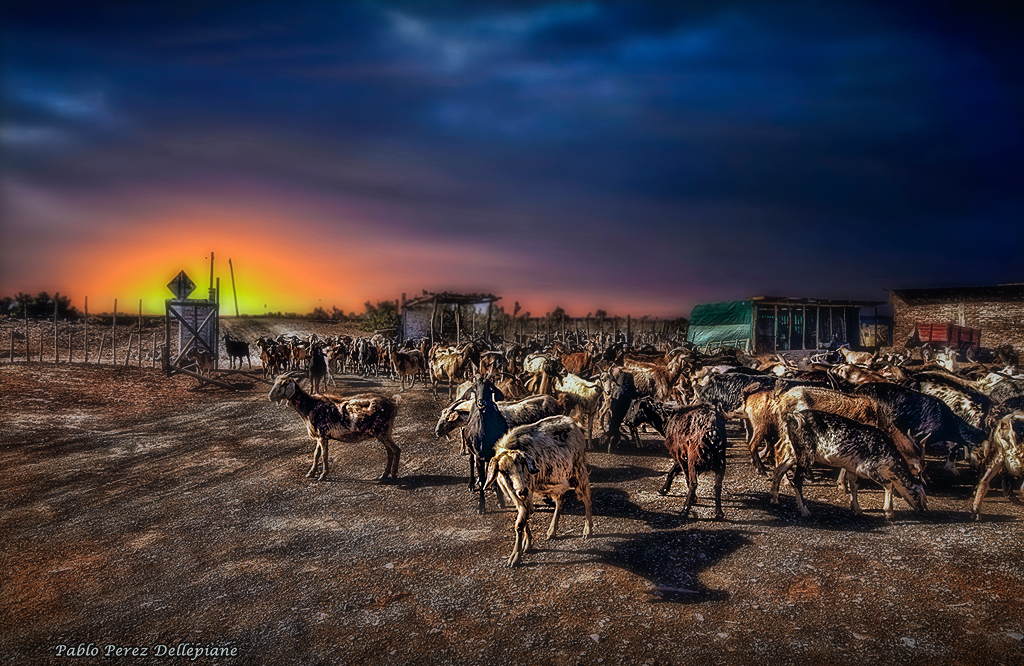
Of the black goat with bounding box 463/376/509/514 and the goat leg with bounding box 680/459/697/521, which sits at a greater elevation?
the black goat with bounding box 463/376/509/514

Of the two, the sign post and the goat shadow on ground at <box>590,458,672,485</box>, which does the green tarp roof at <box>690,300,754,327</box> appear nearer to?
the goat shadow on ground at <box>590,458,672,485</box>

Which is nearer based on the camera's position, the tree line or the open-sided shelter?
the open-sided shelter

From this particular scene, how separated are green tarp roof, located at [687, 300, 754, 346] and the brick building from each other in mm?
10100

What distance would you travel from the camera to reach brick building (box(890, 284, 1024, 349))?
29.0m

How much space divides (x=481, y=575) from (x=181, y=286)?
2756 centimetres

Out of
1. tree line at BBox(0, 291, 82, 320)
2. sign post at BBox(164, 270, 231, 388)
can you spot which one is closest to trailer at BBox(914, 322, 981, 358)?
sign post at BBox(164, 270, 231, 388)

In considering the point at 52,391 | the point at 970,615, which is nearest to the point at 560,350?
the point at 970,615

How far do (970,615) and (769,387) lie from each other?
5.09 metres

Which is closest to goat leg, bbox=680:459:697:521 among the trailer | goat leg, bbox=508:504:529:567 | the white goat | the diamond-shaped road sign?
the white goat

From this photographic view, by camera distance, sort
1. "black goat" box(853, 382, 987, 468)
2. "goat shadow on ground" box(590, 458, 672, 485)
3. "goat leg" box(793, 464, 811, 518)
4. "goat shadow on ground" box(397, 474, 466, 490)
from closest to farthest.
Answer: "goat leg" box(793, 464, 811, 518) < "black goat" box(853, 382, 987, 468) < "goat shadow on ground" box(590, 458, 672, 485) < "goat shadow on ground" box(397, 474, 466, 490)

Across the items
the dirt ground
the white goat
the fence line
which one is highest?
the fence line

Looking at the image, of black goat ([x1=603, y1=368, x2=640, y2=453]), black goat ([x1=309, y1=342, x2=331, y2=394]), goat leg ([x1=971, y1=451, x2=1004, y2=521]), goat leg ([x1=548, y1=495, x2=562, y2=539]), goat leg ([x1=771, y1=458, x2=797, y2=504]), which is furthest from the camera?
black goat ([x1=309, y1=342, x2=331, y2=394])

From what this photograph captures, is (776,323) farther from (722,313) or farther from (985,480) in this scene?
(985,480)

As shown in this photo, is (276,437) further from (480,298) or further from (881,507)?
(480,298)
